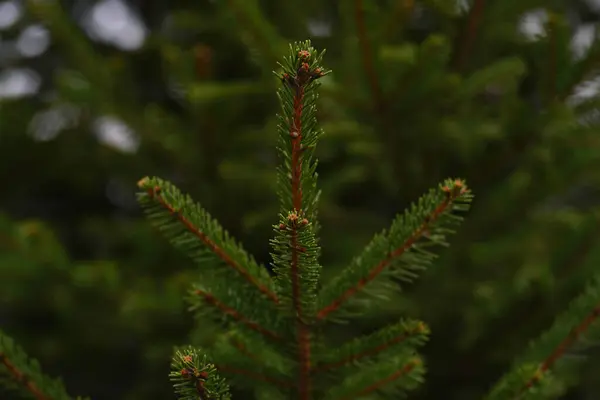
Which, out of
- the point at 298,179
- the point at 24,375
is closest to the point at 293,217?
the point at 298,179

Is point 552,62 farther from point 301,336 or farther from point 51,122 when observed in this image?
point 51,122

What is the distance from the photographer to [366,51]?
1370 millimetres

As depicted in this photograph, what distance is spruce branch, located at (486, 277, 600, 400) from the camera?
0.92m

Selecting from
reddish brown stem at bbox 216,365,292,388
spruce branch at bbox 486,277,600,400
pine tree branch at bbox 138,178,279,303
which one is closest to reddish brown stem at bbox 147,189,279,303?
pine tree branch at bbox 138,178,279,303

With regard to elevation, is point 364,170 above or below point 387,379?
above

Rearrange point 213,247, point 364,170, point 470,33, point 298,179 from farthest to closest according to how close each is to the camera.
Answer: point 364,170 < point 470,33 < point 213,247 < point 298,179

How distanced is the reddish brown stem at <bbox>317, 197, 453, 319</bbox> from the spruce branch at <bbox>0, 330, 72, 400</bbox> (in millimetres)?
412

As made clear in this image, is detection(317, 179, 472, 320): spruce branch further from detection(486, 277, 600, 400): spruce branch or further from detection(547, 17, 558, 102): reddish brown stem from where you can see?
detection(547, 17, 558, 102): reddish brown stem

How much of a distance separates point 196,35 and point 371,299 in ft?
5.56

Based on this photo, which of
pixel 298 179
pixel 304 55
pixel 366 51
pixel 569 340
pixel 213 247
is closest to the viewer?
pixel 304 55

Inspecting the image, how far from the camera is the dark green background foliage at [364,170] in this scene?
4.75 ft

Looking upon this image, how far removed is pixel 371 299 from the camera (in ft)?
3.18

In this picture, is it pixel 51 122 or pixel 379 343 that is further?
pixel 51 122

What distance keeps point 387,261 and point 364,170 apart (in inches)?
33.5
